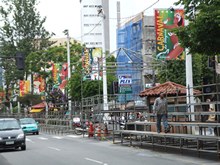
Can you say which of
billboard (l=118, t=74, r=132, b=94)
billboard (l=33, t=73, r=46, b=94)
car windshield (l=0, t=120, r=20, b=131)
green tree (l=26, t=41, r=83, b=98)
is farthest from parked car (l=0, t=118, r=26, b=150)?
billboard (l=33, t=73, r=46, b=94)

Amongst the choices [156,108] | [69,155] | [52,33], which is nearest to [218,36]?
[156,108]

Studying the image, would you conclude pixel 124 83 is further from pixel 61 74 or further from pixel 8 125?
pixel 61 74

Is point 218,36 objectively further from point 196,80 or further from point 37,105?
point 37,105

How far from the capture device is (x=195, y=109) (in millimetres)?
20688

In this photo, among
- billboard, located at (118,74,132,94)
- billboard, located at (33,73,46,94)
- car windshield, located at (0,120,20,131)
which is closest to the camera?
car windshield, located at (0,120,20,131)

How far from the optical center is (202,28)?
564 inches

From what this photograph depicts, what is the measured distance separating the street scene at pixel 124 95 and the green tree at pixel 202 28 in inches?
1.2

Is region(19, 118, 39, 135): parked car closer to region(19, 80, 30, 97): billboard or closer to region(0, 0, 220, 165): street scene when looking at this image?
region(0, 0, 220, 165): street scene

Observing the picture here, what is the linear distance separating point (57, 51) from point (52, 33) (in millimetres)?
16702

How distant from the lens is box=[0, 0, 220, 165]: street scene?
1681 cm

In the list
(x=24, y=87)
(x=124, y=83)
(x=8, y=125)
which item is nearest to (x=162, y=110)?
(x=8, y=125)

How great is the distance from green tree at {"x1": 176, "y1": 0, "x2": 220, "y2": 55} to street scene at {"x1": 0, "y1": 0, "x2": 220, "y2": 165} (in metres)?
0.03

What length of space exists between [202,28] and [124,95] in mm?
15367

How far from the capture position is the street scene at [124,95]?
55.2ft
